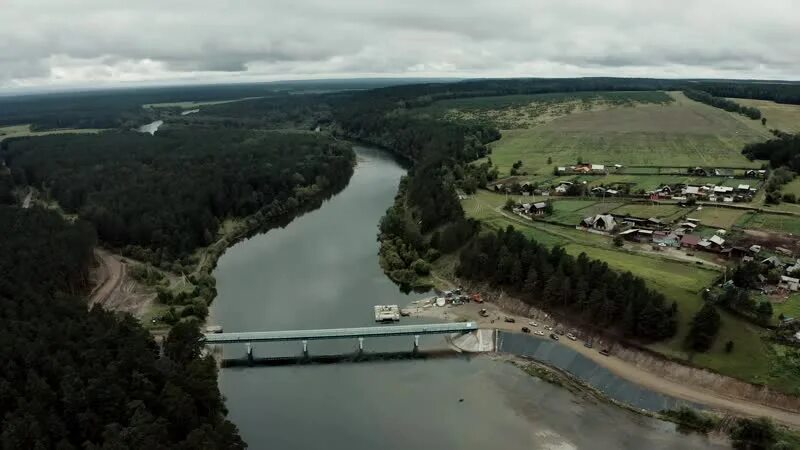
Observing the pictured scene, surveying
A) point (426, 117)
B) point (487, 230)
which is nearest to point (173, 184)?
point (487, 230)

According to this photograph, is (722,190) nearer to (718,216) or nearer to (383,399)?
(718,216)

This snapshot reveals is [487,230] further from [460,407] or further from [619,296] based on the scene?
[460,407]

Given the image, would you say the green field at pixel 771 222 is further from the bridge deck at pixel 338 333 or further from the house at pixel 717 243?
the bridge deck at pixel 338 333

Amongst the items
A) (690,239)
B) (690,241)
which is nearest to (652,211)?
(690,239)

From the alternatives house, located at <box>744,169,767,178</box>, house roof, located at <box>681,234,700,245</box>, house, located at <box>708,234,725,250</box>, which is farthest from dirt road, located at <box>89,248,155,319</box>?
house, located at <box>744,169,767,178</box>

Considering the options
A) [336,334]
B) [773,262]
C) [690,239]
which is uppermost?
[690,239]
